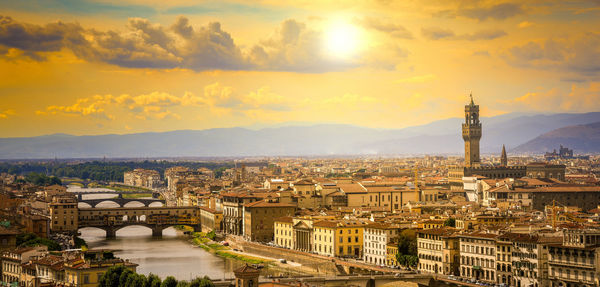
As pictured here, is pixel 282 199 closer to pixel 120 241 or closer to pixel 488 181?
pixel 120 241

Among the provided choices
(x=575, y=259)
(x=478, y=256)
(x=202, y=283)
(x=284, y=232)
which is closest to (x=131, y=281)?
(x=202, y=283)

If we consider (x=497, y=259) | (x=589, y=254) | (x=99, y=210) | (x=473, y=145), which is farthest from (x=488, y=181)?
(x=589, y=254)

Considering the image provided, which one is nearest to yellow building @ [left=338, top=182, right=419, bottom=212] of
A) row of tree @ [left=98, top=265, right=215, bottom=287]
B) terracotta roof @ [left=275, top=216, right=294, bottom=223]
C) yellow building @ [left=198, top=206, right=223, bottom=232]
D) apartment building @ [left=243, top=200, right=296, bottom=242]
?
apartment building @ [left=243, top=200, right=296, bottom=242]

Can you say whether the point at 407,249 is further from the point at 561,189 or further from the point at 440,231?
the point at 561,189

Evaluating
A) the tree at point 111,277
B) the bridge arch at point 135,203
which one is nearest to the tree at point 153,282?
the tree at point 111,277

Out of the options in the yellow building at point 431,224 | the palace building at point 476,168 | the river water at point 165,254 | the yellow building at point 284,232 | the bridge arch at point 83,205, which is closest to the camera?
the river water at point 165,254

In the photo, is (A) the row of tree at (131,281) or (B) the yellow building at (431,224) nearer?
(A) the row of tree at (131,281)

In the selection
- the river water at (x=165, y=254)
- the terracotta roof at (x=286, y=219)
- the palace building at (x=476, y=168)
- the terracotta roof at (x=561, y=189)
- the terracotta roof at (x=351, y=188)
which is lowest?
the river water at (x=165, y=254)

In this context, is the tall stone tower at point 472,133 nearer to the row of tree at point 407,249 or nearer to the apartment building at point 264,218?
the apartment building at point 264,218
